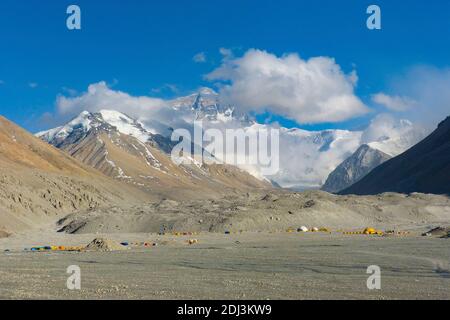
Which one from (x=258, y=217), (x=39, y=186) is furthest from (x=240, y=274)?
(x=39, y=186)

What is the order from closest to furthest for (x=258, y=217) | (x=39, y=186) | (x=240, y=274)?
(x=240, y=274) → (x=258, y=217) → (x=39, y=186)

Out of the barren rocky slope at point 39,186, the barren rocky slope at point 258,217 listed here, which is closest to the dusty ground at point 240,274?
the barren rocky slope at point 258,217

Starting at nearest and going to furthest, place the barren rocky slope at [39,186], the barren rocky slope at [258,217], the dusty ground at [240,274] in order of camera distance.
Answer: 1. the dusty ground at [240,274]
2. the barren rocky slope at [258,217]
3. the barren rocky slope at [39,186]

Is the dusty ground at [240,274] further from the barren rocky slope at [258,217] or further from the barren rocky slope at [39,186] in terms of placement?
the barren rocky slope at [39,186]

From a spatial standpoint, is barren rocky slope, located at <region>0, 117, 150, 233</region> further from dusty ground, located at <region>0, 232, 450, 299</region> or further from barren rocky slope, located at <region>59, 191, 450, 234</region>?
dusty ground, located at <region>0, 232, 450, 299</region>

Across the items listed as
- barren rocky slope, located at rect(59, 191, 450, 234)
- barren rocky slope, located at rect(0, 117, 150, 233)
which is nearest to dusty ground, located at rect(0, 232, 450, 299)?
barren rocky slope, located at rect(59, 191, 450, 234)

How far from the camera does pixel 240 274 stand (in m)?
29.8

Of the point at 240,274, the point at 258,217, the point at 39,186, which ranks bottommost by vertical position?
the point at 240,274

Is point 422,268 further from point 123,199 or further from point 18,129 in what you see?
point 18,129

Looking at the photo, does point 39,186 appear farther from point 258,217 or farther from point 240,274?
point 240,274

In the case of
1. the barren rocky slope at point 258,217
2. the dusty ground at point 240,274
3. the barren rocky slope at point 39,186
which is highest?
the barren rocky slope at point 39,186

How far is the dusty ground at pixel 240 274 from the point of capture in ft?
72.9

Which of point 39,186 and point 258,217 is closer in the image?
point 258,217
